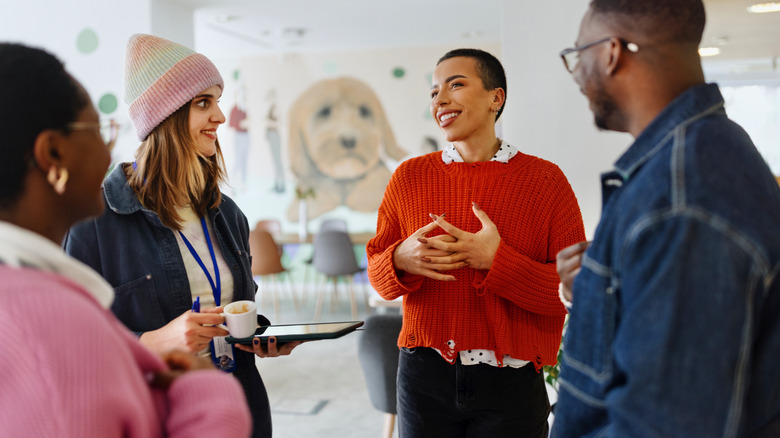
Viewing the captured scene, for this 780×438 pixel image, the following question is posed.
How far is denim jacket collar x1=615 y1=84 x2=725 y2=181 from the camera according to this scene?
812 mm

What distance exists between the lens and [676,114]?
82 cm

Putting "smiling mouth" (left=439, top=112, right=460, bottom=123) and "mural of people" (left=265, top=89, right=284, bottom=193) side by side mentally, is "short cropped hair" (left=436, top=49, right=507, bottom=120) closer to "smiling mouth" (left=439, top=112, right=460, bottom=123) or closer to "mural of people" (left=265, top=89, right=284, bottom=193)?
"smiling mouth" (left=439, top=112, right=460, bottom=123)

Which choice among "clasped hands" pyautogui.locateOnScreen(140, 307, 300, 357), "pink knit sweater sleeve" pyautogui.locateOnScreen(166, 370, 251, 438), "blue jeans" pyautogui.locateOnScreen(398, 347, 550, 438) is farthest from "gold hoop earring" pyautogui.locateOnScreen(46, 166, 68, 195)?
"blue jeans" pyautogui.locateOnScreen(398, 347, 550, 438)

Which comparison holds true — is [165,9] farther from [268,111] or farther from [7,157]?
[7,157]

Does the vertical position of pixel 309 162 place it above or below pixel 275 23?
below

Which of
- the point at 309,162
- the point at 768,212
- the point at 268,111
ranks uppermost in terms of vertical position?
the point at 768,212

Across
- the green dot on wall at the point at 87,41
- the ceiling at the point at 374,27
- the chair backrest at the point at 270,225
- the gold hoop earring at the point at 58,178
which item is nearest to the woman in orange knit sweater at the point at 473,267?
the gold hoop earring at the point at 58,178

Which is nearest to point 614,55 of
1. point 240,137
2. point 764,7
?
point 764,7

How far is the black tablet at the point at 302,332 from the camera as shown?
1337 millimetres

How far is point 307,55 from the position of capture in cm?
725

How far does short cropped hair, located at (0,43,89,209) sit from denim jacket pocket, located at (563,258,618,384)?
2.48 ft

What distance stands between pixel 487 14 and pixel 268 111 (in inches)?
123

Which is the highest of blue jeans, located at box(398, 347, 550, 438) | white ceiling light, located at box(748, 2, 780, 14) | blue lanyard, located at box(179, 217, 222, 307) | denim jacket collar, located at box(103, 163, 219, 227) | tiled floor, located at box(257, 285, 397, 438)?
white ceiling light, located at box(748, 2, 780, 14)

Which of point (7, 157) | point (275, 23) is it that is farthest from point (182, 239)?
point (275, 23)
